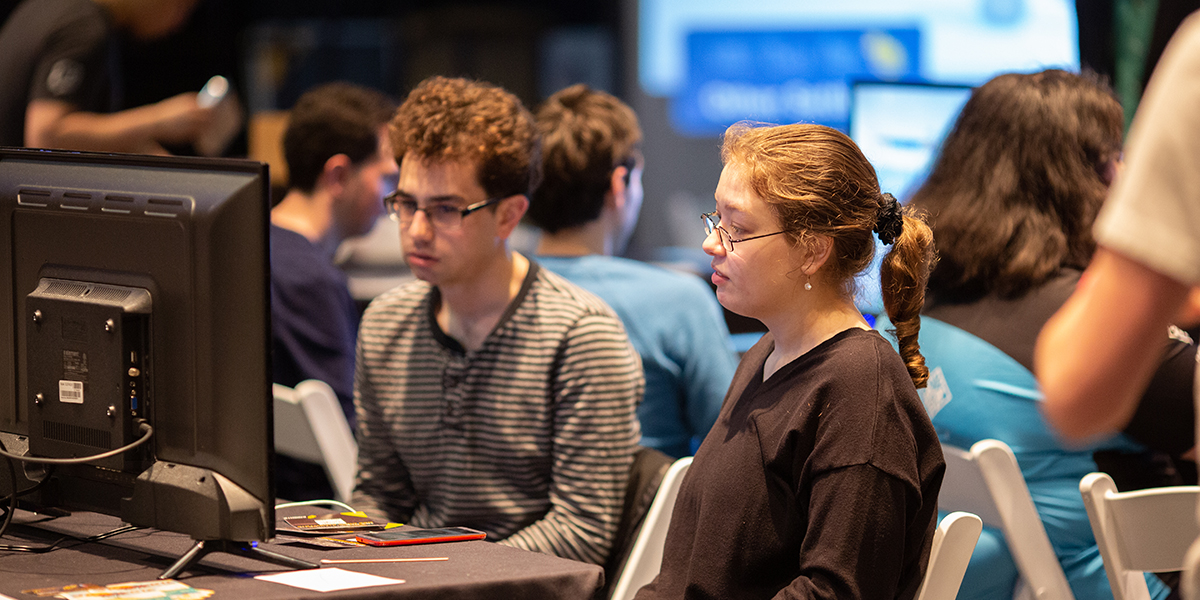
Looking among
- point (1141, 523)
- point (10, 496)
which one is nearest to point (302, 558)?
point (10, 496)

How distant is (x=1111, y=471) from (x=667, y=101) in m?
4.90

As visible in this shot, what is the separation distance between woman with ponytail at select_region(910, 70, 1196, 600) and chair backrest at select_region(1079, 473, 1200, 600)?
25 cm

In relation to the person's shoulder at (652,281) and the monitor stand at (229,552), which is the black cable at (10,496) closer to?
the monitor stand at (229,552)

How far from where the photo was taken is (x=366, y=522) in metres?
1.61

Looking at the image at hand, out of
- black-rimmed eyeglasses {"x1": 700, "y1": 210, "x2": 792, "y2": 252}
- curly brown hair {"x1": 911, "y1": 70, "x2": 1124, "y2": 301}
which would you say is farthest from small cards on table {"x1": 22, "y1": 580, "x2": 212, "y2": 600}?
curly brown hair {"x1": 911, "y1": 70, "x2": 1124, "y2": 301}

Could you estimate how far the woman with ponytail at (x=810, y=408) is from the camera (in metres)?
1.29

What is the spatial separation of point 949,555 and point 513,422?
→ 76cm

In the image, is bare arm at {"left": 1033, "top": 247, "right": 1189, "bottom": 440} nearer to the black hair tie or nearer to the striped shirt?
the black hair tie

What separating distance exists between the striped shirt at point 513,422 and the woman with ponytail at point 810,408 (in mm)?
331

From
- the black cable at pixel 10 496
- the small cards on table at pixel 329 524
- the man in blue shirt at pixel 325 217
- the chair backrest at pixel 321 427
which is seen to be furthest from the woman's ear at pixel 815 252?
the man in blue shirt at pixel 325 217

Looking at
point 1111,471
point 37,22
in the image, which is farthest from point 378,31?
point 1111,471

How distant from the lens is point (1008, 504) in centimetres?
167

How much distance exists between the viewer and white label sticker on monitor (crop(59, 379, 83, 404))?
1.43 m

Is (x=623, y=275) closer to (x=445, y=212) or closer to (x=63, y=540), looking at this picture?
(x=445, y=212)
